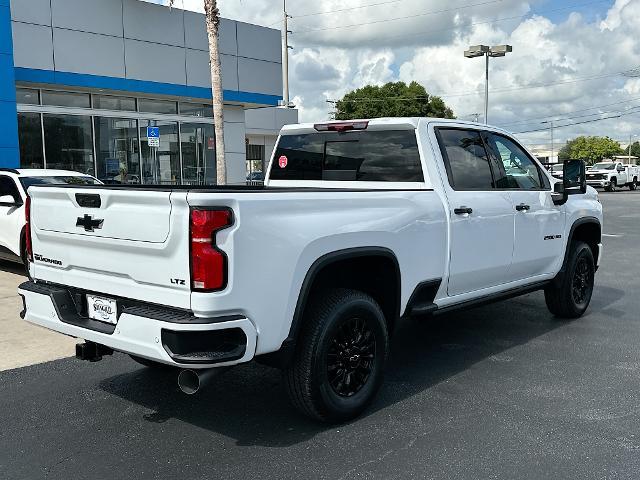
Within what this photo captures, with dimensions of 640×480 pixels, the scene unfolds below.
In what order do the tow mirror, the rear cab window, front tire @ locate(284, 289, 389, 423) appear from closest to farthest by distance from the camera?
front tire @ locate(284, 289, 389, 423) < the rear cab window < the tow mirror

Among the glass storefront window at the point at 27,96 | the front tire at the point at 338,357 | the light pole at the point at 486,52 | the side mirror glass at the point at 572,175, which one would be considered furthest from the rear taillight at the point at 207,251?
the light pole at the point at 486,52

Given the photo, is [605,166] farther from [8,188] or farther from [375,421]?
[375,421]

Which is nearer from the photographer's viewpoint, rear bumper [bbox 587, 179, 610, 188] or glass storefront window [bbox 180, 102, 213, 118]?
glass storefront window [bbox 180, 102, 213, 118]

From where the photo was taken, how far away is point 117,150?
1831 cm

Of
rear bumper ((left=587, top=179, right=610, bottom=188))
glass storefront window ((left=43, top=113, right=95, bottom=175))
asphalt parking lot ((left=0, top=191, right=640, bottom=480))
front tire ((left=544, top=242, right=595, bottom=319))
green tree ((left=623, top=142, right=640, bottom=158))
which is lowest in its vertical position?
asphalt parking lot ((left=0, top=191, right=640, bottom=480))

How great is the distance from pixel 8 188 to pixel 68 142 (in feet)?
25.7

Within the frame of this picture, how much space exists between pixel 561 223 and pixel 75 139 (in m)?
14.3

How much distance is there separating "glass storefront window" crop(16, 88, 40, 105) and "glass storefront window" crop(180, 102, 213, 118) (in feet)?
15.9

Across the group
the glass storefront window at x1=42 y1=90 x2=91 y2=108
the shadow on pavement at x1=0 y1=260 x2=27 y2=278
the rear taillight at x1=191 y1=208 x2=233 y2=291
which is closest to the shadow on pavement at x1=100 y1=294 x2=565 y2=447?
the rear taillight at x1=191 y1=208 x2=233 y2=291

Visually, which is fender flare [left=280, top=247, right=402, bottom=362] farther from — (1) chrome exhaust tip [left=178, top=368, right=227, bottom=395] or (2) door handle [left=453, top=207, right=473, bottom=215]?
(2) door handle [left=453, top=207, right=473, bottom=215]

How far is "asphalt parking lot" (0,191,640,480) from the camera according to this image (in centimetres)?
353

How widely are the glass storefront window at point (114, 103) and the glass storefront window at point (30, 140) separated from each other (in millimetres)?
1907

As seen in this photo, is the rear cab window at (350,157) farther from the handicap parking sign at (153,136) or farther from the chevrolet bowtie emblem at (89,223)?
the handicap parking sign at (153,136)

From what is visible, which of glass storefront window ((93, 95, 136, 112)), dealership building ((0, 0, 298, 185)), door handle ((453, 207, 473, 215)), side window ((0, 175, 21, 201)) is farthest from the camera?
glass storefront window ((93, 95, 136, 112))
